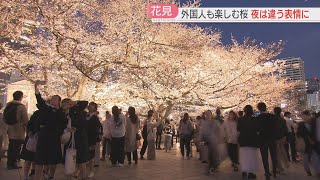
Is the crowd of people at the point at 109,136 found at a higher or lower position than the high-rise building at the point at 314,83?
Result: lower

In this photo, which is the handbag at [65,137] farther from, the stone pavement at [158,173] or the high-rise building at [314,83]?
the high-rise building at [314,83]

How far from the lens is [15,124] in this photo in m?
8.34

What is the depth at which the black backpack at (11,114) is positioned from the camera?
8.05m

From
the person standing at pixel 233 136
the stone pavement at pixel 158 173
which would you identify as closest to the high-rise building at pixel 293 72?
the person standing at pixel 233 136

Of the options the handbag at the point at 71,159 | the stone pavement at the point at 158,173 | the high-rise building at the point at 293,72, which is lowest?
the stone pavement at the point at 158,173

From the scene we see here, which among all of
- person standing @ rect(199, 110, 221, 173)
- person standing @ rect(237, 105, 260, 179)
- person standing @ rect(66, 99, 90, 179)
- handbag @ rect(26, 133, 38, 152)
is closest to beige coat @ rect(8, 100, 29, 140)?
handbag @ rect(26, 133, 38, 152)

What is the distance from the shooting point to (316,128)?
20.5 feet

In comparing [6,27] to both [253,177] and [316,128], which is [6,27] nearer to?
[253,177]

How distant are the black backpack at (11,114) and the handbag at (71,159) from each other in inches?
111

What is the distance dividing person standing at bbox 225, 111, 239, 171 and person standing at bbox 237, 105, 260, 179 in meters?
1.45

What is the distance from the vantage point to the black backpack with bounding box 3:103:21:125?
8.05 meters

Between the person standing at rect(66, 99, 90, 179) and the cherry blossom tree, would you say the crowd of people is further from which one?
the cherry blossom tree

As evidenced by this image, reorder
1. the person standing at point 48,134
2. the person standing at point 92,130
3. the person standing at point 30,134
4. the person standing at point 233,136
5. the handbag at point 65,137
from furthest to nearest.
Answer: the person standing at point 233,136 → the person standing at point 92,130 → the person standing at point 30,134 → the handbag at point 65,137 → the person standing at point 48,134

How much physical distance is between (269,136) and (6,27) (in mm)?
9810
